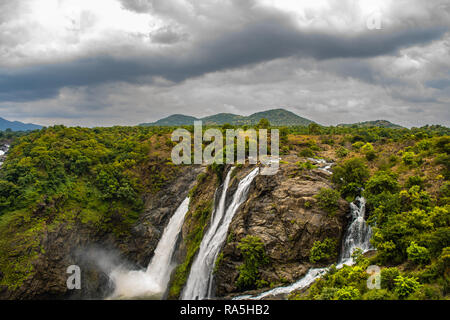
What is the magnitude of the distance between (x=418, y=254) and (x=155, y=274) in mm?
30802

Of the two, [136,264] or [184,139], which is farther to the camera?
[184,139]

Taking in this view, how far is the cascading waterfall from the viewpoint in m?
17.9

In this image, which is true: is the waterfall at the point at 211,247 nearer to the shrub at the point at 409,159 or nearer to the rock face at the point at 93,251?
the shrub at the point at 409,159

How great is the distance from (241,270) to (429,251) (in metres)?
12.1

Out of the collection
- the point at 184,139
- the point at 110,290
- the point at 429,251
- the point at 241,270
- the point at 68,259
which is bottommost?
the point at 110,290

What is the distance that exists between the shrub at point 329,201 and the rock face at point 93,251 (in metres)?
27.6

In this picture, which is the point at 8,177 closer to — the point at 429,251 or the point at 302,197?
the point at 302,197

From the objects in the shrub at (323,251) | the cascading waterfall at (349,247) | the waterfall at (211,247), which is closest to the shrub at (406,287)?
the cascading waterfall at (349,247)

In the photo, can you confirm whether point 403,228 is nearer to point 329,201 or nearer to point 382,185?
point 382,185

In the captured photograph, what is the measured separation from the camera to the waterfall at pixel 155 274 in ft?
109

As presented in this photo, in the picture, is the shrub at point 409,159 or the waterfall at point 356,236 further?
the shrub at point 409,159

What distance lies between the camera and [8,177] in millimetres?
36938
